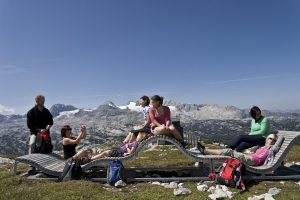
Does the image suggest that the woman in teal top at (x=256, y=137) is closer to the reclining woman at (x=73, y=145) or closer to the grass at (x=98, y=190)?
the grass at (x=98, y=190)

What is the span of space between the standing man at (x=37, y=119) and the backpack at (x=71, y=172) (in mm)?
2974

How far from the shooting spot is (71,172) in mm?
8992

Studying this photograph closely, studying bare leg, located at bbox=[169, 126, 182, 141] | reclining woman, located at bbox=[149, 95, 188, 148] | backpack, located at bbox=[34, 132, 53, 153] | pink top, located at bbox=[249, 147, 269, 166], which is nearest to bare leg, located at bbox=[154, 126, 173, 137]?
reclining woman, located at bbox=[149, 95, 188, 148]

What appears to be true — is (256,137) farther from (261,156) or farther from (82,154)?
(82,154)

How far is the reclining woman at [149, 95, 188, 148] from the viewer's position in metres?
9.77

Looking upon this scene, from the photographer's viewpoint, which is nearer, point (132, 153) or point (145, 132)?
point (132, 153)

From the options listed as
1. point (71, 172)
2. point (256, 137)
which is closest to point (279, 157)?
point (256, 137)

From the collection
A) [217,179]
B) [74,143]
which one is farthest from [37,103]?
[217,179]

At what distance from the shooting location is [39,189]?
773 centimetres

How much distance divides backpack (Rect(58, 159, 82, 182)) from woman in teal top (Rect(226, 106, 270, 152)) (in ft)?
22.9

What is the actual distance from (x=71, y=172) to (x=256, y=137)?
8355 mm

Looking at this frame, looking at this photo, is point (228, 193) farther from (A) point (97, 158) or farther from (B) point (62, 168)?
(B) point (62, 168)

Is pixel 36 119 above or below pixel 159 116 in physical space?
below

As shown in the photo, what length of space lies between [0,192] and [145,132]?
19.0 feet
